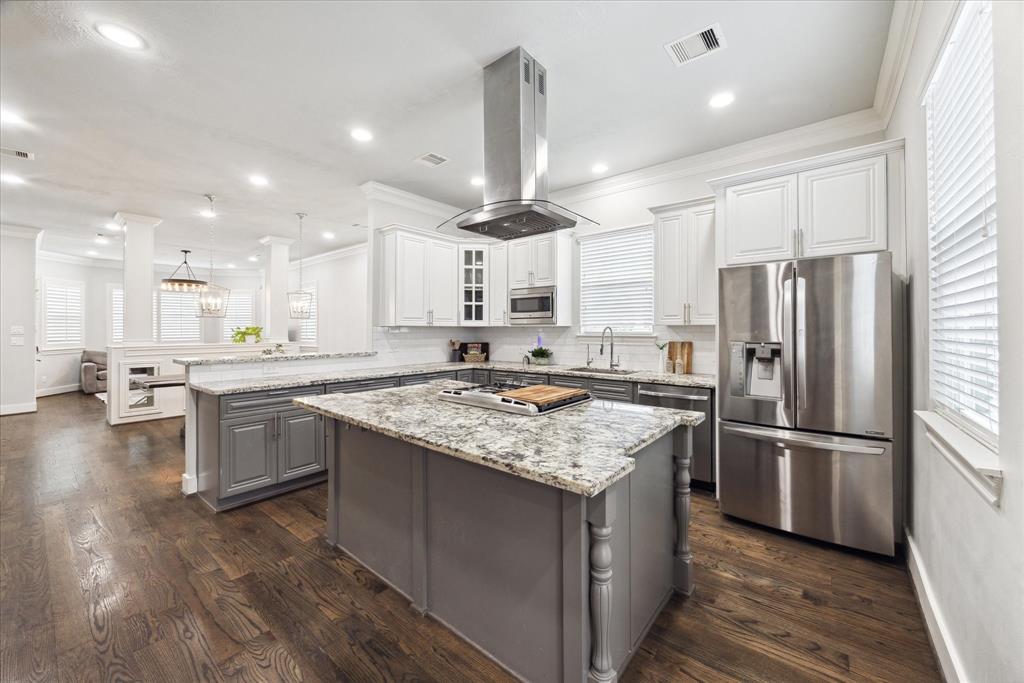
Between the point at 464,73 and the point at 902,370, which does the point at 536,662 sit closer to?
the point at 902,370

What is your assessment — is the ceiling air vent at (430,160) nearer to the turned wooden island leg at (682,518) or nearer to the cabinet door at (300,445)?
the cabinet door at (300,445)

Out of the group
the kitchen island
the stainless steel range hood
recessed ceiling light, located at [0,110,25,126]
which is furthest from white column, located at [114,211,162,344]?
the stainless steel range hood

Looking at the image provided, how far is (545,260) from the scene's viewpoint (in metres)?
4.73

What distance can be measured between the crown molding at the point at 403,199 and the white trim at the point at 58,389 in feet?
27.6

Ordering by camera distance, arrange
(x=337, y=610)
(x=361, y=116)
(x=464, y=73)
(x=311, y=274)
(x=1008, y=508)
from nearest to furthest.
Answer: (x=1008, y=508)
(x=337, y=610)
(x=464, y=73)
(x=361, y=116)
(x=311, y=274)

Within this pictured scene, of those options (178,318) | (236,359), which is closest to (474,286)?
(236,359)

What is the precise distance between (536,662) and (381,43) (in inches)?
123

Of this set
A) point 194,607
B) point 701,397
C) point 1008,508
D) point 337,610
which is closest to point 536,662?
point 337,610

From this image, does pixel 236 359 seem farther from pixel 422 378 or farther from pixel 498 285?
pixel 498 285

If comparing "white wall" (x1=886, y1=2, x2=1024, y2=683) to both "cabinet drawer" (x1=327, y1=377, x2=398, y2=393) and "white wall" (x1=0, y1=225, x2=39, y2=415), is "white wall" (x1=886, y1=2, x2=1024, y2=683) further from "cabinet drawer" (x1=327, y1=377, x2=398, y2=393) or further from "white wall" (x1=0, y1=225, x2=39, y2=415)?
"white wall" (x1=0, y1=225, x2=39, y2=415)

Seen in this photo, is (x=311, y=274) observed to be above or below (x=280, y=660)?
above

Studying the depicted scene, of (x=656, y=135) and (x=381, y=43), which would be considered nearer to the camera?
(x=381, y=43)

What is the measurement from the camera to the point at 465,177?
4.52 metres

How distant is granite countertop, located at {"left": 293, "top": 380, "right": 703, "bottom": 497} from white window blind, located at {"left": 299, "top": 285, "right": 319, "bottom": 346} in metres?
7.69
